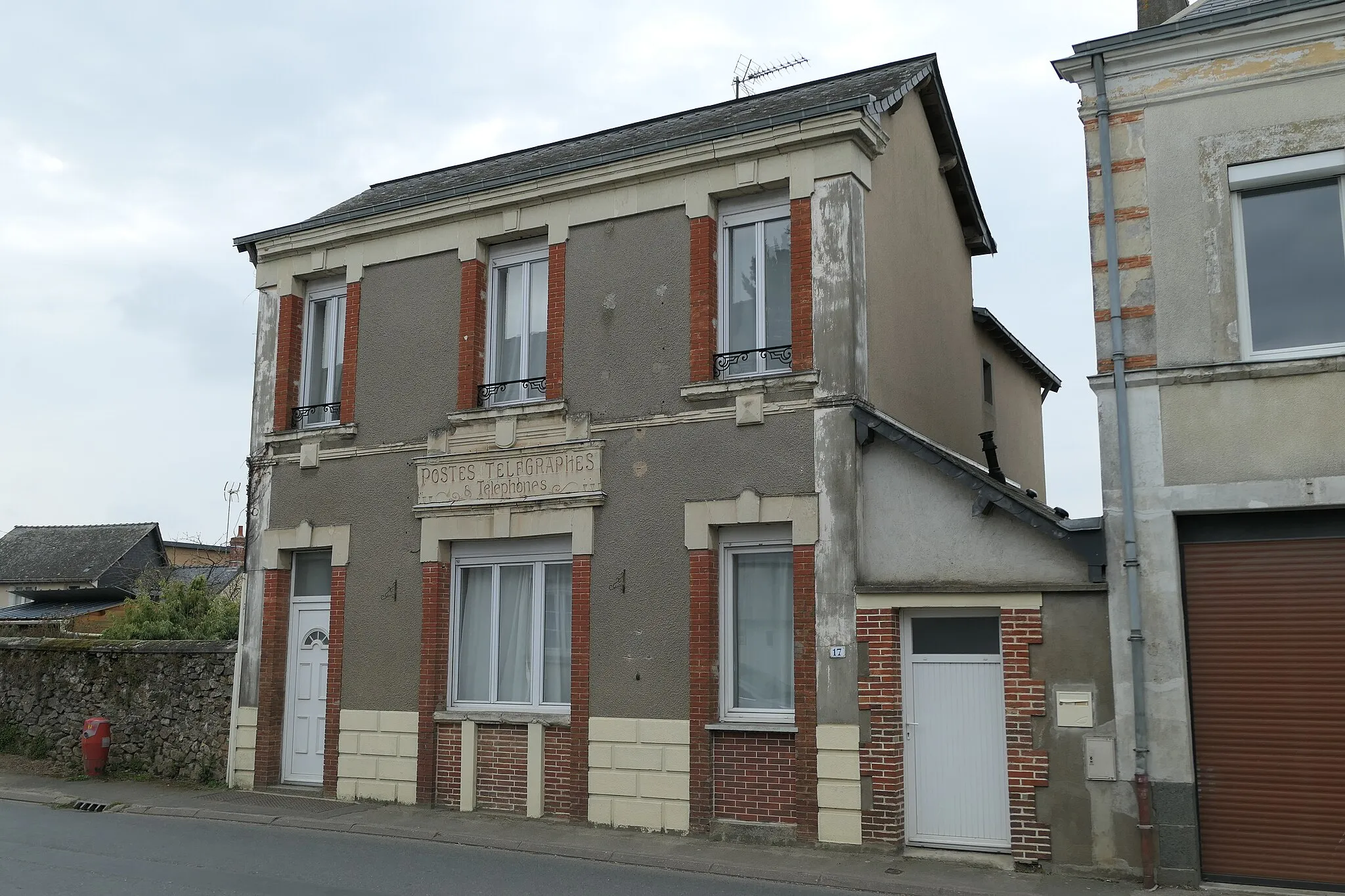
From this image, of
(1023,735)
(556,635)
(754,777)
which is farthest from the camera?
(556,635)

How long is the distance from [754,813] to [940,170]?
804 cm

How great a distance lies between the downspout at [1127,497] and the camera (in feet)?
29.3

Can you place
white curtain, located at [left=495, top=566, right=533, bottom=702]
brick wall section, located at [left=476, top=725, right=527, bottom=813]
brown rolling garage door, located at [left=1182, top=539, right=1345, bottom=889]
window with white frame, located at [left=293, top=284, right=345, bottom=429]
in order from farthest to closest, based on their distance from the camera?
window with white frame, located at [left=293, top=284, right=345, bottom=429]
white curtain, located at [left=495, top=566, right=533, bottom=702]
brick wall section, located at [left=476, top=725, right=527, bottom=813]
brown rolling garage door, located at [left=1182, top=539, right=1345, bottom=889]

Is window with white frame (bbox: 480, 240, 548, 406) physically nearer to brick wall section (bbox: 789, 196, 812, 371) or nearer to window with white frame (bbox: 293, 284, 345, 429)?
window with white frame (bbox: 293, 284, 345, 429)

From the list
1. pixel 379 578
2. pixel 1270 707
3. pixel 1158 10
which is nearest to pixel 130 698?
pixel 379 578

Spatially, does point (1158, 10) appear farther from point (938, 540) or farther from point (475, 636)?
point (475, 636)

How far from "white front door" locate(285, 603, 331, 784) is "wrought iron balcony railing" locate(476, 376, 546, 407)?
3310 mm

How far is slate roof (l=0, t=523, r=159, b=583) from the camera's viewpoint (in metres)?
40.8

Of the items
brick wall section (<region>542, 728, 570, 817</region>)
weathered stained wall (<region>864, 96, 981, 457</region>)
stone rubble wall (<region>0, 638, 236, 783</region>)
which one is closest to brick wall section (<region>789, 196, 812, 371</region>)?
weathered stained wall (<region>864, 96, 981, 457</region>)

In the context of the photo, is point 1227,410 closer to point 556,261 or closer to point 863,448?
point 863,448

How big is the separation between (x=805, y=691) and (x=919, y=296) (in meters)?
4.78

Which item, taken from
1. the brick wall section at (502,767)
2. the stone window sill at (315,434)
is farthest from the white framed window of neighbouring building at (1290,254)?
the stone window sill at (315,434)

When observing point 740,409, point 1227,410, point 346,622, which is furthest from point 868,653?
point 346,622

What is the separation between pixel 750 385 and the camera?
447 inches
